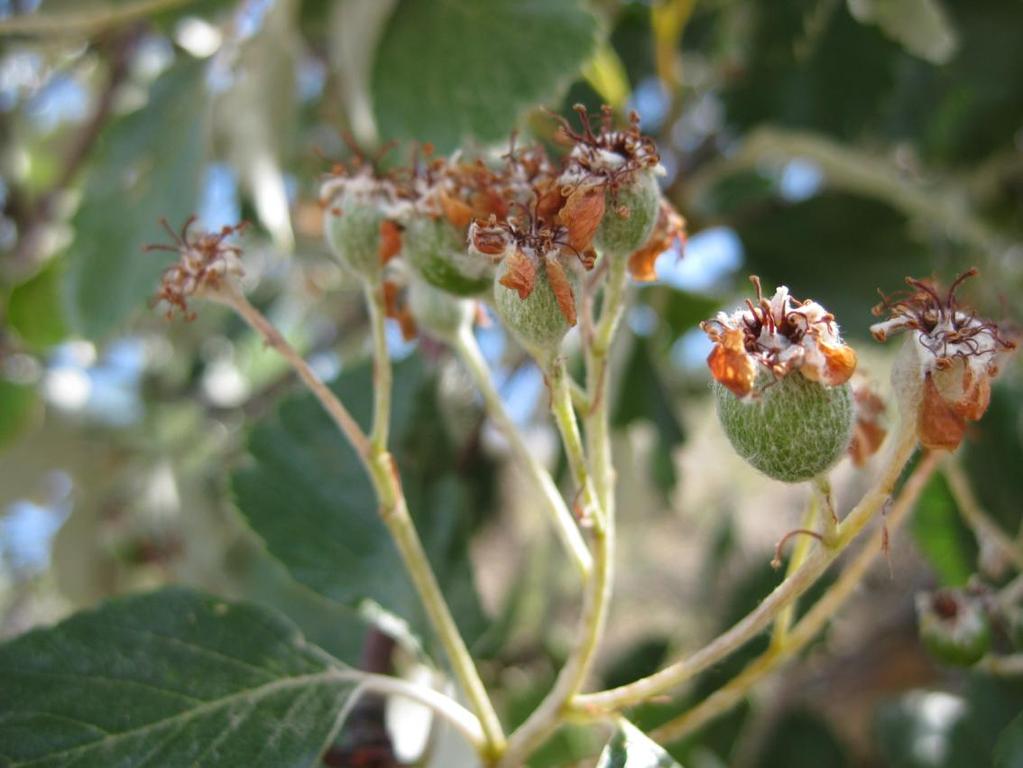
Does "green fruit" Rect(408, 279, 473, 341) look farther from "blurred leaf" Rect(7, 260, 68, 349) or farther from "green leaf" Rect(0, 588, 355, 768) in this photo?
"blurred leaf" Rect(7, 260, 68, 349)

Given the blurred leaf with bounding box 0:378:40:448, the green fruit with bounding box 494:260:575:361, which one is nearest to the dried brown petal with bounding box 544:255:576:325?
the green fruit with bounding box 494:260:575:361

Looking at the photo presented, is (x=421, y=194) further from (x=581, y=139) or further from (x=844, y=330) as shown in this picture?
(x=844, y=330)

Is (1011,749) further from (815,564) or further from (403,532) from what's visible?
(403,532)

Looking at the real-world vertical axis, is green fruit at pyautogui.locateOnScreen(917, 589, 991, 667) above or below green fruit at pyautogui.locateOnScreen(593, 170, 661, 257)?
below

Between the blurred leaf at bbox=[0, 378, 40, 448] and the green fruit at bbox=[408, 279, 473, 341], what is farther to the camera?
the blurred leaf at bbox=[0, 378, 40, 448]

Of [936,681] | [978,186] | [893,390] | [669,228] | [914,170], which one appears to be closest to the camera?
[893,390]

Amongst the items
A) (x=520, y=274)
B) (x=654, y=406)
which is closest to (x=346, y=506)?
(x=520, y=274)

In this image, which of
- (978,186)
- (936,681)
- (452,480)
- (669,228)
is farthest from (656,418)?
(936,681)
